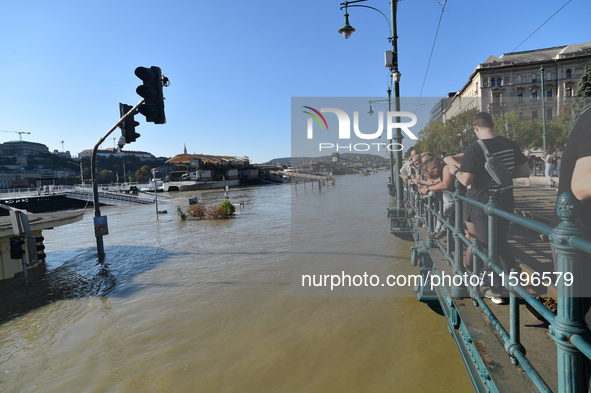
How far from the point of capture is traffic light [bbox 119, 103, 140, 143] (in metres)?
9.19

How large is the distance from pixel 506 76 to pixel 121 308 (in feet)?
187

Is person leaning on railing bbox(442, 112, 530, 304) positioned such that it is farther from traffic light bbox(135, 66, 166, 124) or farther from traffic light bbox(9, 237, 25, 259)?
traffic light bbox(9, 237, 25, 259)

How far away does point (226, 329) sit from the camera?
19.2 feet

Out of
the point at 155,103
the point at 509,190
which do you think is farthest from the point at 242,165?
the point at 509,190

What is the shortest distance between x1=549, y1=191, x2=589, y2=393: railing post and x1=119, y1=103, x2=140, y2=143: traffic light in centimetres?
964

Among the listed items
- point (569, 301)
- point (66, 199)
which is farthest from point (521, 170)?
point (66, 199)

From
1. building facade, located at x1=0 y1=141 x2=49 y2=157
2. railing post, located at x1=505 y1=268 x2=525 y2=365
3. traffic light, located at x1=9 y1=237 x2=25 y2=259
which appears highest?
building facade, located at x1=0 y1=141 x2=49 y2=157

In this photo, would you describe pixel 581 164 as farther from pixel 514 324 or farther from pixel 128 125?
pixel 128 125

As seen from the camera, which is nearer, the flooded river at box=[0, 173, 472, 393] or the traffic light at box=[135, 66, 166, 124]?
the flooded river at box=[0, 173, 472, 393]

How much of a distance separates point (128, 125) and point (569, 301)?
982cm

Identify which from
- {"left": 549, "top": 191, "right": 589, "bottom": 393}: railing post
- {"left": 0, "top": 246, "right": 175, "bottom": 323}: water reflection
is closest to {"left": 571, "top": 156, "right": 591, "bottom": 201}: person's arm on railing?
{"left": 549, "top": 191, "right": 589, "bottom": 393}: railing post

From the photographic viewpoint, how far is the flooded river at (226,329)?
4.46m

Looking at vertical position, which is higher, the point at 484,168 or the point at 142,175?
the point at 142,175

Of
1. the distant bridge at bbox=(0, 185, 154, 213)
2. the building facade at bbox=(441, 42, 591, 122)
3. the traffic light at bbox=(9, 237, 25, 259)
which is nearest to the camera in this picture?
the traffic light at bbox=(9, 237, 25, 259)
